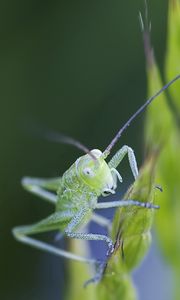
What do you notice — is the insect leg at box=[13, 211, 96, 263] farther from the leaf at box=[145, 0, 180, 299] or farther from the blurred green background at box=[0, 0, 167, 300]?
the leaf at box=[145, 0, 180, 299]

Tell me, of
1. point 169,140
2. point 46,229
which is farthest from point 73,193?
point 169,140

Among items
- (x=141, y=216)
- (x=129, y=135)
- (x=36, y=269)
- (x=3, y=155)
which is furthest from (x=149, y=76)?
(x=36, y=269)

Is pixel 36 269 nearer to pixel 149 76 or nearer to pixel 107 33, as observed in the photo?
pixel 107 33

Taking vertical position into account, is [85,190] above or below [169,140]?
below

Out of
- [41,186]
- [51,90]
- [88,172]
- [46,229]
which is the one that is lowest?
[46,229]

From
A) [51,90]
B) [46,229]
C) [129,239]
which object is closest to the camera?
[129,239]

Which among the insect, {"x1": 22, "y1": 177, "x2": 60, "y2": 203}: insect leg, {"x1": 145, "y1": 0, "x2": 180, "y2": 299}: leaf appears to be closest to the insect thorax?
the insect

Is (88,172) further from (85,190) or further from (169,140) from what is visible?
(169,140)
